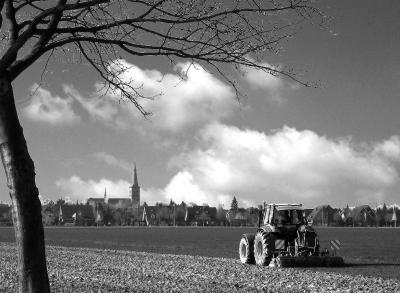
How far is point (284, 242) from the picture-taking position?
83.7 feet

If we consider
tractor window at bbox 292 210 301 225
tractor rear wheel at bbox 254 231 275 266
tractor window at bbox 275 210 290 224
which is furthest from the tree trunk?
tractor window at bbox 292 210 301 225

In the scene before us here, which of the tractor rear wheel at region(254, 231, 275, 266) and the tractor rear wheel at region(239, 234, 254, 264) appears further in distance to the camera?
the tractor rear wheel at region(239, 234, 254, 264)

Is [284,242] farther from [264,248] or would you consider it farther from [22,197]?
[22,197]

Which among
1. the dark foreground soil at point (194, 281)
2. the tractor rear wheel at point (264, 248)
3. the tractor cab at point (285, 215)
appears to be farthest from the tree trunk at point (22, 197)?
the tractor cab at point (285, 215)

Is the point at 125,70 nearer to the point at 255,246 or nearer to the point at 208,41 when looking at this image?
the point at 208,41

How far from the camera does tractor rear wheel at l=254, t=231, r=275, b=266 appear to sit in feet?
80.7

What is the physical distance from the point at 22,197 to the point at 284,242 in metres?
18.0

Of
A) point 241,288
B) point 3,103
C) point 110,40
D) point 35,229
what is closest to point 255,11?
point 110,40

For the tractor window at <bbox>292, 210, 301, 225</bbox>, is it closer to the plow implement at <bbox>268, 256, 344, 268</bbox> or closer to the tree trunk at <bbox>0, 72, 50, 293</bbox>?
the plow implement at <bbox>268, 256, 344, 268</bbox>

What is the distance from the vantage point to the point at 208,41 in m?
9.48

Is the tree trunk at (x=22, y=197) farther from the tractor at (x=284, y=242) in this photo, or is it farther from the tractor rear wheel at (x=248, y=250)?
the tractor rear wheel at (x=248, y=250)

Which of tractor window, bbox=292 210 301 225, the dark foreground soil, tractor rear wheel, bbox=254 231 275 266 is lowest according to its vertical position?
the dark foreground soil

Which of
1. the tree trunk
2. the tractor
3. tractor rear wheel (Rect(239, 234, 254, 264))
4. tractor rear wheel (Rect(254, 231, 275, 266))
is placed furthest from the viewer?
tractor rear wheel (Rect(239, 234, 254, 264))

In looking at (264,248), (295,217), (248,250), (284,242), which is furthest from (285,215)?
(264,248)
